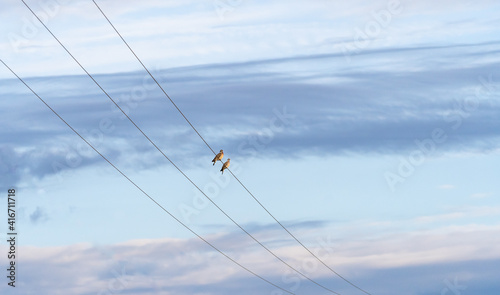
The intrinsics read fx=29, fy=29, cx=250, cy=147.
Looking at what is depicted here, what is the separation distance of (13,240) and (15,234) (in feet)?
9.62

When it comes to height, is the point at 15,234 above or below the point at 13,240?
above

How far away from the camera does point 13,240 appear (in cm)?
764

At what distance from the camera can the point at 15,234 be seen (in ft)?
24.5
